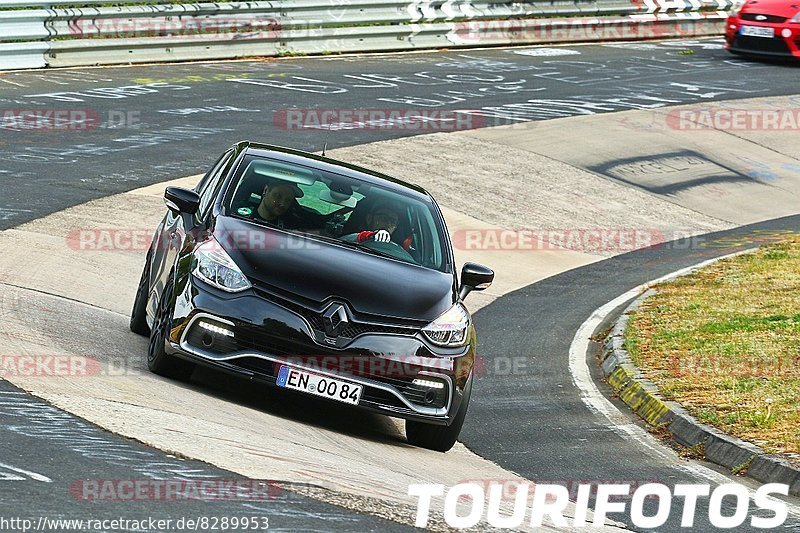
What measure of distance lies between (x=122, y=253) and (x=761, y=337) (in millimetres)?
6038

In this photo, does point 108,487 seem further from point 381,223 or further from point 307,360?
point 381,223

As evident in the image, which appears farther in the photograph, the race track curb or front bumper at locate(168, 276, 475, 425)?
the race track curb

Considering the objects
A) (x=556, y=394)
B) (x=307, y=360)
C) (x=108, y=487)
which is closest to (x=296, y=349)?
(x=307, y=360)

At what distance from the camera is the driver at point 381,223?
9250mm

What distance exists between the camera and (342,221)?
30.6ft

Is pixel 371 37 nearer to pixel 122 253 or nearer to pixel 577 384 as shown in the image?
pixel 122 253

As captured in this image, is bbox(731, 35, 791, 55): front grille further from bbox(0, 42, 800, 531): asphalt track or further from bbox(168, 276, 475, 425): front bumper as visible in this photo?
bbox(168, 276, 475, 425): front bumper

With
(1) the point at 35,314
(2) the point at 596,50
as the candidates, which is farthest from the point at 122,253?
(2) the point at 596,50

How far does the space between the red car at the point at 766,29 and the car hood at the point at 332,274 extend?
21333 mm

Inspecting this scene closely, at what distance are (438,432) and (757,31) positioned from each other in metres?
22.4

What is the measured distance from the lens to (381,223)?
9336mm

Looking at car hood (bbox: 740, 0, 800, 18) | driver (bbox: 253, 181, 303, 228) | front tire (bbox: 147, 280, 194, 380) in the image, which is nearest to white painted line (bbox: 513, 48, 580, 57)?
car hood (bbox: 740, 0, 800, 18)

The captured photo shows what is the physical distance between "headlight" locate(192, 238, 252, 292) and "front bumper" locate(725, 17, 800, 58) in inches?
885

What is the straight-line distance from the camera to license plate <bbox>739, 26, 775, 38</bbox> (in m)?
28.9
